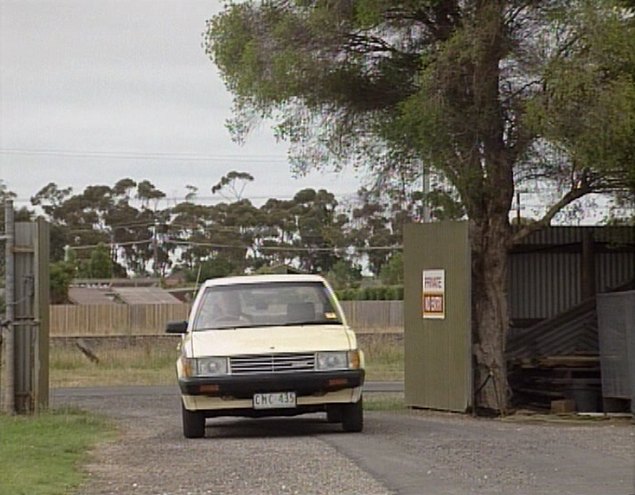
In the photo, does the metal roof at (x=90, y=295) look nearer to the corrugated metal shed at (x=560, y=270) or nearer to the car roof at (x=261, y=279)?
the corrugated metal shed at (x=560, y=270)

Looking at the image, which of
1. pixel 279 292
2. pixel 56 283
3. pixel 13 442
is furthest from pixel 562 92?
pixel 56 283

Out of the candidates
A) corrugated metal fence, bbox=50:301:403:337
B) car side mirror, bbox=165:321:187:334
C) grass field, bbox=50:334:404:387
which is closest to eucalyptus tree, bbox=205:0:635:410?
car side mirror, bbox=165:321:187:334

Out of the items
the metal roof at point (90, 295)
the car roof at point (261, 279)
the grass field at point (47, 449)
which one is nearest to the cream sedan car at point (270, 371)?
the car roof at point (261, 279)

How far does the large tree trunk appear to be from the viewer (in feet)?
58.3

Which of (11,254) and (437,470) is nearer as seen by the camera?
(437,470)

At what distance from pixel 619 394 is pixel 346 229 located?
4116cm

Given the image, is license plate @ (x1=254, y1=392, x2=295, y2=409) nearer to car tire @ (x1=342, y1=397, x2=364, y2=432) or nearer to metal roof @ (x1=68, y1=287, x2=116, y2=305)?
car tire @ (x1=342, y1=397, x2=364, y2=432)

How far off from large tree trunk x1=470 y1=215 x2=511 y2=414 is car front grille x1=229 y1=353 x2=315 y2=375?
4723mm

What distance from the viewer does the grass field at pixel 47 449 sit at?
33.9 ft

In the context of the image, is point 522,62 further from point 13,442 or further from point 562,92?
point 13,442

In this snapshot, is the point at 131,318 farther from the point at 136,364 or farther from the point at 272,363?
the point at 272,363

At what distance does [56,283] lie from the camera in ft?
174

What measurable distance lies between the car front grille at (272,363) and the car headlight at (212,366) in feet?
0.28

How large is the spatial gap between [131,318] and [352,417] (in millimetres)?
34081
